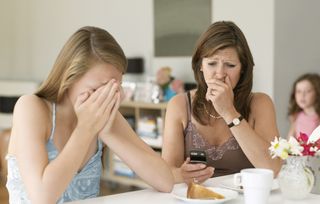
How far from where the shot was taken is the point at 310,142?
156 centimetres

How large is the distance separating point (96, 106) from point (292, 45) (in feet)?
9.47

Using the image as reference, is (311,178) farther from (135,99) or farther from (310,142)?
(135,99)

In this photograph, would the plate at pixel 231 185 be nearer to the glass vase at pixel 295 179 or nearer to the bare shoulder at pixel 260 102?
the glass vase at pixel 295 179

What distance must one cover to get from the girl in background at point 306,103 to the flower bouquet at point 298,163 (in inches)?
94.6

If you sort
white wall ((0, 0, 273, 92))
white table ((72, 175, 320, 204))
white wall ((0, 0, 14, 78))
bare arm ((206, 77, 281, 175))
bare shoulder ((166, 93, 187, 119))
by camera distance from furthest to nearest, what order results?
white wall ((0, 0, 14, 78)), white wall ((0, 0, 273, 92)), bare shoulder ((166, 93, 187, 119)), bare arm ((206, 77, 281, 175)), white table ((72, 175, 320, 204))

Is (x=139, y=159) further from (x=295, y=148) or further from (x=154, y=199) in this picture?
(x=295, y=148)

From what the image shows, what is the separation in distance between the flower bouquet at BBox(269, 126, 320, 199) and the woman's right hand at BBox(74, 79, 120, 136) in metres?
0.50

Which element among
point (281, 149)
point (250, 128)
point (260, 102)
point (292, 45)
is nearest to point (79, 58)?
point (281, 149)

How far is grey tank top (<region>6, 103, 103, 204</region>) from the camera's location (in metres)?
1.64

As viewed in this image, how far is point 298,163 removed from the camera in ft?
5.08

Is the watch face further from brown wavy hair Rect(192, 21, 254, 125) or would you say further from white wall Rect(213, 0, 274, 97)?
white wall Rect(213, 0, 274, 97)

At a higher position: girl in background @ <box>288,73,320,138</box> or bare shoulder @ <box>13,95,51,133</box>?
bare shoulder @ <box>13,95,51,133</box>

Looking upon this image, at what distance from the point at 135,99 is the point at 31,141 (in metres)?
3.40

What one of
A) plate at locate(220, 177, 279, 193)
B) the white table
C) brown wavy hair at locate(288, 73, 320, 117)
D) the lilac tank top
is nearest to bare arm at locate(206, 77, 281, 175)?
plate at locate(220, 177, 279, 193)
